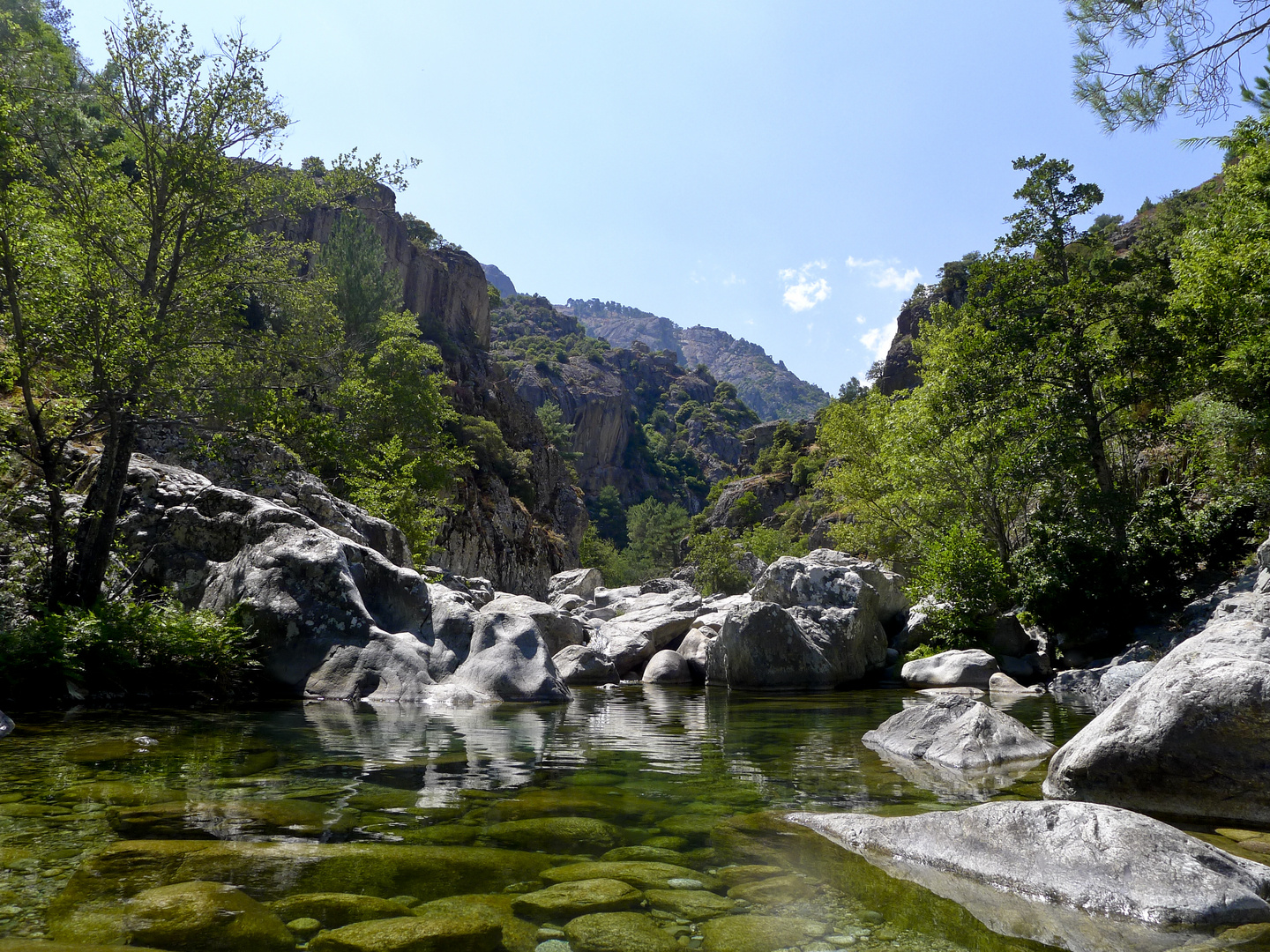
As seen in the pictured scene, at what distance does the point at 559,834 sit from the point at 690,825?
858mm

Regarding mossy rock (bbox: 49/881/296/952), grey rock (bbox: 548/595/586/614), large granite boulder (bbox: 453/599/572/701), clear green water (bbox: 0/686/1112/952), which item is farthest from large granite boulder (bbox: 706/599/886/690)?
grey rock (bbox: 548/595/586/614)

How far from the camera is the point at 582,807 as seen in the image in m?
5.07

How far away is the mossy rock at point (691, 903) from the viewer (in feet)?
10.3

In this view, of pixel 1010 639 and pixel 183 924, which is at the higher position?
pixel 1010 639

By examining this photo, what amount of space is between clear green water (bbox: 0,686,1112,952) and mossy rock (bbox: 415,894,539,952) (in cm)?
23

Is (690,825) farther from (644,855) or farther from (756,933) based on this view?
(756,933)

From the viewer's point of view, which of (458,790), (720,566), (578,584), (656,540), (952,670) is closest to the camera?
(458,790)

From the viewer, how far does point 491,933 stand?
2.82 m

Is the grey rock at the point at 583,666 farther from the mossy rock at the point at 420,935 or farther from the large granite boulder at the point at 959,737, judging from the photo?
the mossy rock at the point at 420,935

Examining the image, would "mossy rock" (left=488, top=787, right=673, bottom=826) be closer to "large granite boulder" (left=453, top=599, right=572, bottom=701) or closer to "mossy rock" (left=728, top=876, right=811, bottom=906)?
"mossy rock" (left=728, top=876, right=811, bottom=906)

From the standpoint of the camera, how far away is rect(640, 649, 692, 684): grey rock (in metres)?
19.1

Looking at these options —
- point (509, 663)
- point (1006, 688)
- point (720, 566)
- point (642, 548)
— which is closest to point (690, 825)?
point (509, 663)

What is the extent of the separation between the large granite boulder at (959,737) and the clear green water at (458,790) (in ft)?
1.52

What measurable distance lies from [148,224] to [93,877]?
472 inches
